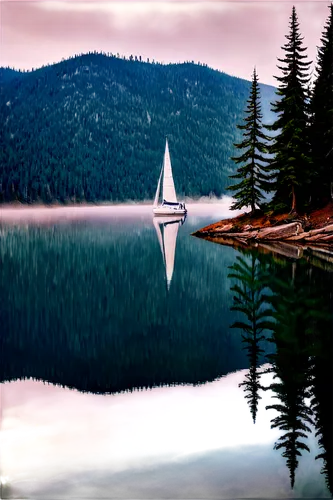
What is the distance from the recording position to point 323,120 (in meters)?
39.4

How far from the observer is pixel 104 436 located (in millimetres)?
8961

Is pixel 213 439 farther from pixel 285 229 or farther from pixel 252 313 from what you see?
pixel 285 229

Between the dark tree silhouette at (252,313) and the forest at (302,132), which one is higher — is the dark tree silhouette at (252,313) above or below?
below

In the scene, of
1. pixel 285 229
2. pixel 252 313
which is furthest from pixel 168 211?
pixel 252 313

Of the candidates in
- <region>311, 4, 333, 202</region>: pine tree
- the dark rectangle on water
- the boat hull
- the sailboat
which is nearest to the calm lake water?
the dark rectangle on water

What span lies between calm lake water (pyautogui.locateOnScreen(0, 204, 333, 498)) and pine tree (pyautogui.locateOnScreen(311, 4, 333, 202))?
17101 millimetres

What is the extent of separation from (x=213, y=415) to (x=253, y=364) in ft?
8.34

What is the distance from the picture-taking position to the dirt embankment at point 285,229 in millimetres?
37500

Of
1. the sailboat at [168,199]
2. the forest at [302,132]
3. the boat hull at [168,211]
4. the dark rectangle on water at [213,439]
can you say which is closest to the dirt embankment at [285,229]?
the forest at [302,132]

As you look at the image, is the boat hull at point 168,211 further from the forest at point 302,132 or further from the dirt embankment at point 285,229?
the forest at point 302,132

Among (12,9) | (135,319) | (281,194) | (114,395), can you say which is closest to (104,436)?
(114,395)

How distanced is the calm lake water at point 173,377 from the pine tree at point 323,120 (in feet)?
56.1

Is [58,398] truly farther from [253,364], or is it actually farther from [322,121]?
[322,121]

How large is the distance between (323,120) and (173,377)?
1211 inches
